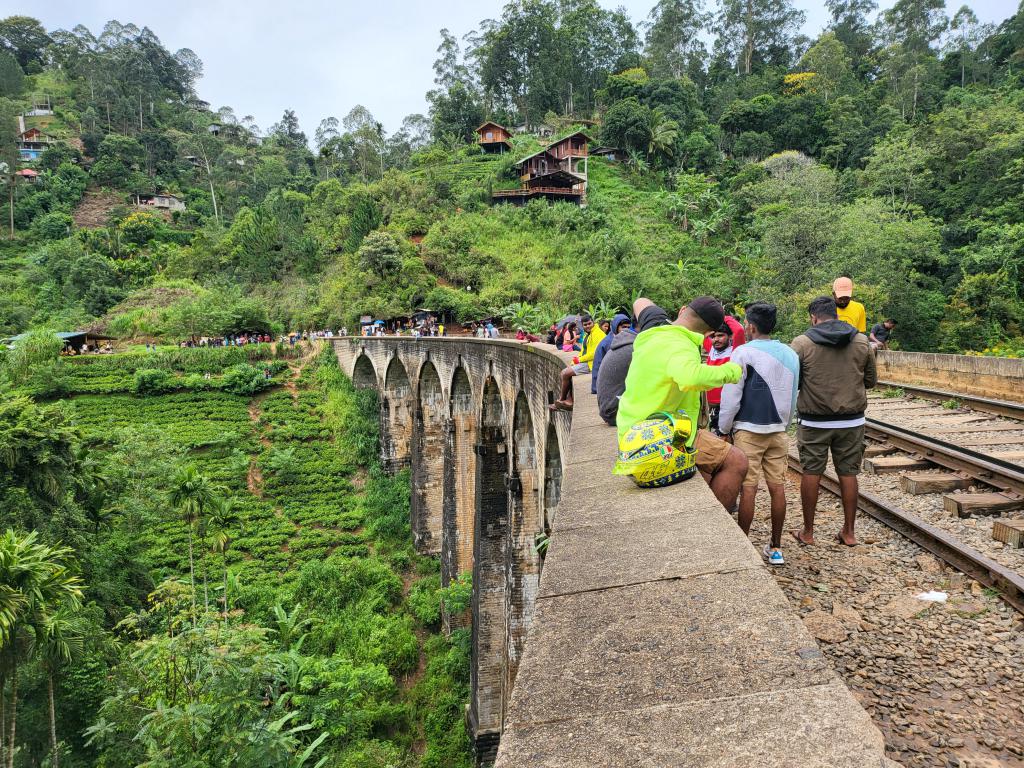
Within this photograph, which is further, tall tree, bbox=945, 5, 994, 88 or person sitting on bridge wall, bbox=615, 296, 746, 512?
tall tree, bbox=945, 5, 994, 88

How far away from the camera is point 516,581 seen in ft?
40.2

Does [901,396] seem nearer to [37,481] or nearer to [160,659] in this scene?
[160,659]

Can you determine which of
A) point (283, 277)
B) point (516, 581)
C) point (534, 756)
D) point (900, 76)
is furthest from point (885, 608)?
point (900, 76)

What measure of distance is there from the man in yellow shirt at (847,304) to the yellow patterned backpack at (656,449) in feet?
10.9

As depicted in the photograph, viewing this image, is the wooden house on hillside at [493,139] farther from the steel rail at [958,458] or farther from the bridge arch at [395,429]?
the steel rail at [958,458]

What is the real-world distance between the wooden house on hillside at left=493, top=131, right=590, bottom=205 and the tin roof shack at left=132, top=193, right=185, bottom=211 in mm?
38940

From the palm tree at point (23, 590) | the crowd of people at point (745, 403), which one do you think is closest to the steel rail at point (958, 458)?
the crowd of people at point (745, 403)

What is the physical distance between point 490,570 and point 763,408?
10689 mm

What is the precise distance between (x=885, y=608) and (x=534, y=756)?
→ 2467mm

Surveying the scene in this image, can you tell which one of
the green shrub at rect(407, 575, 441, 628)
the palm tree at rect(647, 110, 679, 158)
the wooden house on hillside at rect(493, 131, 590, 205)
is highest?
the palm tree at rect(647, 110, 679, 158)

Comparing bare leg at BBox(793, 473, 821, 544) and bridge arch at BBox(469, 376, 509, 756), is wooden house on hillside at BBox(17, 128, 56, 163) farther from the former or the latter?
bare leg at BBox(793, 473, 821, 544)

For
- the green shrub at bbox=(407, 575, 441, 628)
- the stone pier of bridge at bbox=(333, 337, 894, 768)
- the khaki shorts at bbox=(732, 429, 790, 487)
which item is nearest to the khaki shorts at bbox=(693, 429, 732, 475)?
the stone pier of bridge at bbox=(333, 337, 894, 768)

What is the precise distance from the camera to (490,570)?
519 inches

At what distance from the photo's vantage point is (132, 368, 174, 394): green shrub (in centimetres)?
2878
